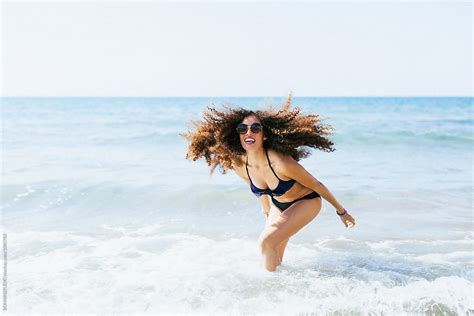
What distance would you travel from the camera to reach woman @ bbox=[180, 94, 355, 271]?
4.65 metres

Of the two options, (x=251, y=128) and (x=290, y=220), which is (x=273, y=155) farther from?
(x=290, y=220)

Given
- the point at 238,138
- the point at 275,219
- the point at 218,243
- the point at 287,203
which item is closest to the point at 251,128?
the point at 238,138

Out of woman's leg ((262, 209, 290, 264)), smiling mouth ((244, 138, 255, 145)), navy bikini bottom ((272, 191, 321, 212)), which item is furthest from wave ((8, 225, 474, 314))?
smiling mouth ((244, 138, 255, 145))

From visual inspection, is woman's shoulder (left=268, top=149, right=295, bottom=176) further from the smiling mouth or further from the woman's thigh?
the woman's thigh

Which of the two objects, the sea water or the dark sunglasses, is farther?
the dark sunglasses

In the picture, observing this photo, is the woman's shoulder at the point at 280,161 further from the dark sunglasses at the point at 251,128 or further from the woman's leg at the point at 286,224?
the woman's leg at the point at 286,224

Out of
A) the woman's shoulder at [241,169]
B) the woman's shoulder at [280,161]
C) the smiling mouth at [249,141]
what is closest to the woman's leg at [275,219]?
the woman's shoulder at [241,169]

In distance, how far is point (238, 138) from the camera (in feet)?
16.0

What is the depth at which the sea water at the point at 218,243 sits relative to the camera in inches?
177

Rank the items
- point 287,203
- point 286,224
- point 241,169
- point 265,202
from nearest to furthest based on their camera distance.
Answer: point 286,224 → point 287,203 → point 241,169 → point 265,202

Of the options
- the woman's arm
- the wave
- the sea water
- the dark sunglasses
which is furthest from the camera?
the woman's arm

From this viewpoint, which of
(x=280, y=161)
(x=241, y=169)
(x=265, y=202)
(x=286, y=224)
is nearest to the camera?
(x=280, y=161)

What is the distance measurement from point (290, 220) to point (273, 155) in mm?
643

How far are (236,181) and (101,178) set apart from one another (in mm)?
2817
